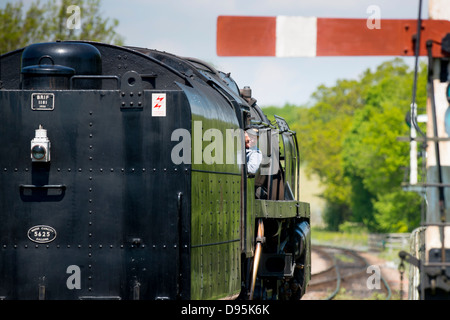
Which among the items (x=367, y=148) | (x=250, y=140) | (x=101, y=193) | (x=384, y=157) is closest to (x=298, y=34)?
(x=101, y=193)

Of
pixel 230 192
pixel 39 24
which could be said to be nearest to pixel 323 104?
pixel 39 24

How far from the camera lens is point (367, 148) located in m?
50.2

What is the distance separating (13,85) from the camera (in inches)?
319

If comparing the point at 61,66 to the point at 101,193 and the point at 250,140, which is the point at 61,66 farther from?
the point at 250,140

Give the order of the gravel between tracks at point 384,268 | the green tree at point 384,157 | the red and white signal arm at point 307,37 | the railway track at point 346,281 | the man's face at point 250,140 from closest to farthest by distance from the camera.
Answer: the red and white signal arm at point 307,37 → the man's face at point 250,140 → the railway track at point 346,281 → the gravel between tracks at point 384,268 → the green tree at point 384,157

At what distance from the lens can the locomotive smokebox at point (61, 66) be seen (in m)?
7.44

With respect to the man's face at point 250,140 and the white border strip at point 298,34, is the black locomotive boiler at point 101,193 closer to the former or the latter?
the white border strip at point 298,34

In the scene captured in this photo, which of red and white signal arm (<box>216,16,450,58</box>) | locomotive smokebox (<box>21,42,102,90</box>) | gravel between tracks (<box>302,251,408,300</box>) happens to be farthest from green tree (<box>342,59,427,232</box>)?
red and white signal arm (<box>216,16,450,58</box>)

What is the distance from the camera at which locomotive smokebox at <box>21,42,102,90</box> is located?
744cm

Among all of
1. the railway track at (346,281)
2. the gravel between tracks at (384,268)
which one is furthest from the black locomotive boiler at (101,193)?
the gravel between tracks at (384,268)

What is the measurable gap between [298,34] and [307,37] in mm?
63

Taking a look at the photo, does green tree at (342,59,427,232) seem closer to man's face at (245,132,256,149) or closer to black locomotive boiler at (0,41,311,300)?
man's face at (245,132,256,149)

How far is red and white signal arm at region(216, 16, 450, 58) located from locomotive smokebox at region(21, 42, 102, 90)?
8.05 ft
